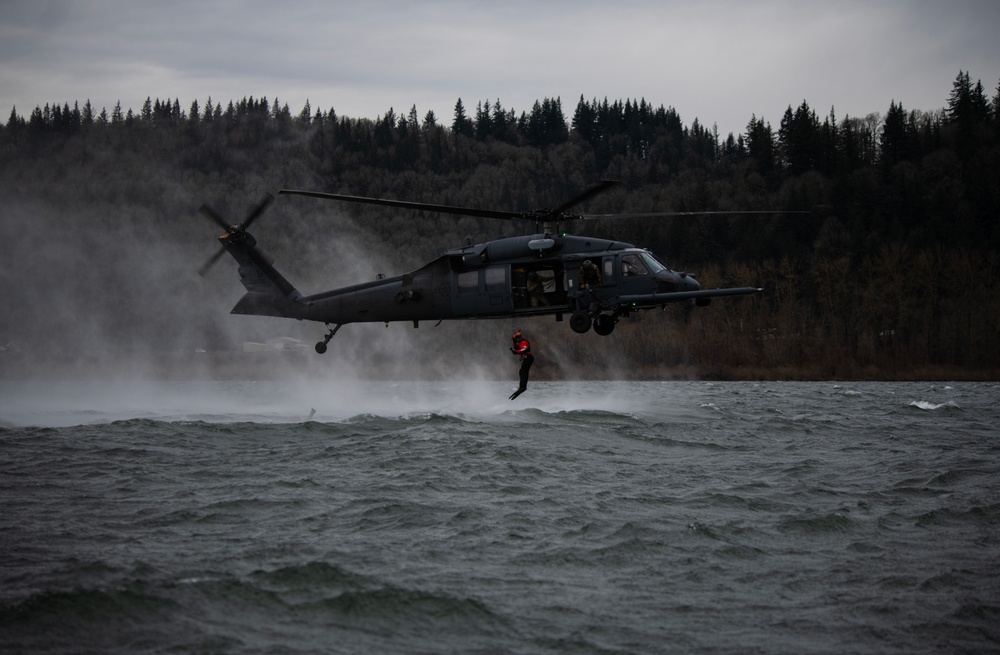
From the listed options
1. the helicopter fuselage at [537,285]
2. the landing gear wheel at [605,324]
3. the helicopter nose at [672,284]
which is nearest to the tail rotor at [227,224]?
the helicopter fuselage at [537,285]

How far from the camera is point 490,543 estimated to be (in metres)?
13.6

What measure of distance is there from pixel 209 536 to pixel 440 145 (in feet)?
520

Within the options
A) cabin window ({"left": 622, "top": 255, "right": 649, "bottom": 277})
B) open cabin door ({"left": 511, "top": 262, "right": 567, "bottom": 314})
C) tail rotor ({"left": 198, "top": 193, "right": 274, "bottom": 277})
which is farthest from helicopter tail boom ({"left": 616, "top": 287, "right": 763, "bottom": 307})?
tail rotor ({"left": 198, "top": 193, "right": 274, "bottom": 277})

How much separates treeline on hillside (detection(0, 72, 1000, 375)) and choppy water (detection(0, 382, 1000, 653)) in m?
23.6

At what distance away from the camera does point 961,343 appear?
242 feet

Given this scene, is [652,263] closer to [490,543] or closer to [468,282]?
[468,282]

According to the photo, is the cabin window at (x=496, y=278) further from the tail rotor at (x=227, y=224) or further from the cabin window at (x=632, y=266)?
the tail rotor at (x=227, y=224)

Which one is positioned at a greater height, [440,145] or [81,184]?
[440,145]

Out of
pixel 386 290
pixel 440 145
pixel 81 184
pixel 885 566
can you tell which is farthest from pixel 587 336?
pixel 440 145

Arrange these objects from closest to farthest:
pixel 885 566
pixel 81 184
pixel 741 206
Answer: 1. pixel 885 566
2. pixel 81 184
3. pixel 741 206

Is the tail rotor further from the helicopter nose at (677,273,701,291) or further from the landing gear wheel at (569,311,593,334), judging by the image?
the helicopter nose at (677,273,701,291)

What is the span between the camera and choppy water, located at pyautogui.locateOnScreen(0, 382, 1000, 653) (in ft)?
32.7

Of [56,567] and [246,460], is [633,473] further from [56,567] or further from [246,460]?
[56,567]

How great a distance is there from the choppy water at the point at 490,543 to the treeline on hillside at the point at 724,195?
2365cm
